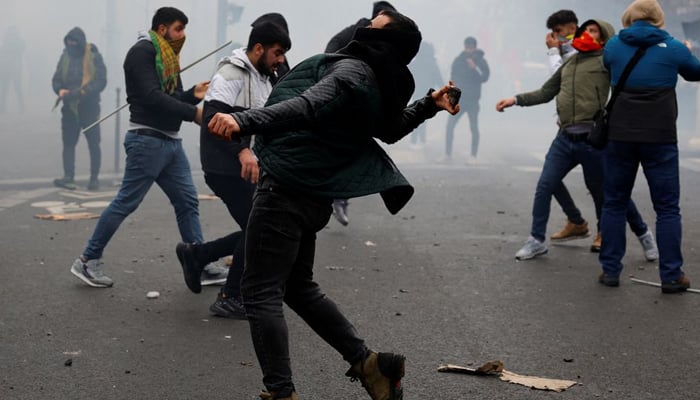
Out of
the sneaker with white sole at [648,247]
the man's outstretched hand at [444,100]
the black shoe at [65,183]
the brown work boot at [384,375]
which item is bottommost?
the black shoe at [65,183]

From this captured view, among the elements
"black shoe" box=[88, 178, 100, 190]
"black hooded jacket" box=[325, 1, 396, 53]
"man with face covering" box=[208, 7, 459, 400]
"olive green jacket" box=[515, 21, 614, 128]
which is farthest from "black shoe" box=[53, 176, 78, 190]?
"man with face covering" box=[208, 7, 459, 400]

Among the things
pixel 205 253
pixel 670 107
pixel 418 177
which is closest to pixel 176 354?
pixel 205 253

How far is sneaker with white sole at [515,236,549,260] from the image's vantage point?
319 inches

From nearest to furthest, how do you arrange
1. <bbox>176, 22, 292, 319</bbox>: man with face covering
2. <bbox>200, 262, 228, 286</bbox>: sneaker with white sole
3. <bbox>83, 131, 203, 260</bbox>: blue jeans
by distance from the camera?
1. <bbox>176, 22, 292, 319</bbox>: man with face covering
2. <bbox>83, 131, 203, 260</bbox>: blue jeans
3. <bbox>200, 262, 228, 286</bbox>: sneaker with white sole

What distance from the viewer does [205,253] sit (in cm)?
641

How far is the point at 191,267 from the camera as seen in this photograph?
252 inches

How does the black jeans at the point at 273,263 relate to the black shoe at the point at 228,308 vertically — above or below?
above

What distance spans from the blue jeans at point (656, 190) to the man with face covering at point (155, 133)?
269cm

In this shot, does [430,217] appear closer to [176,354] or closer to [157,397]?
[176,354]

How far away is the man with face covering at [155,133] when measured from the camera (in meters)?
6.71

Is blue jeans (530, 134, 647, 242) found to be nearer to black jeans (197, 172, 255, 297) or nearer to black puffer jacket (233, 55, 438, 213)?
black jeans (197, 172, 255, 297)

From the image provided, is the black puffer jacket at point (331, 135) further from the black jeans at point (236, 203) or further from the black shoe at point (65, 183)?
the black shoe at point (65, 183)

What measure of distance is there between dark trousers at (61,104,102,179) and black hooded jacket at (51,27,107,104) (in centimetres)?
16

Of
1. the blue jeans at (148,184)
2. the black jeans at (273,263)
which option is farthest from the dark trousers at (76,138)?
the black jeans at (273,263)
